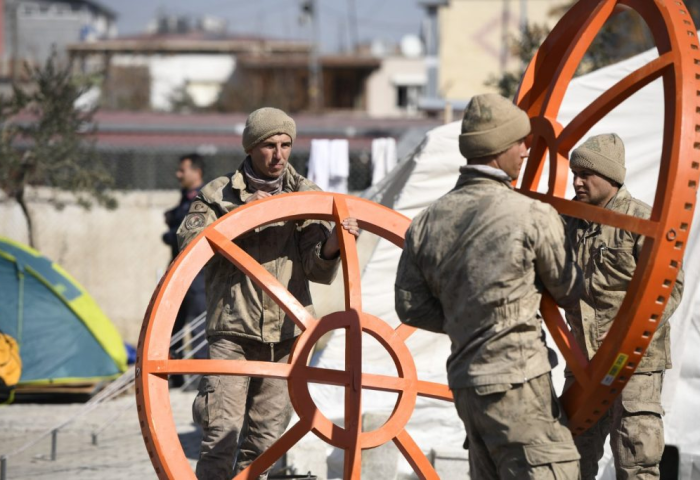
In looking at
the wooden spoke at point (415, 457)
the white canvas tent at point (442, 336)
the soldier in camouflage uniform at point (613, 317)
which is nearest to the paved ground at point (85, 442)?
the white canvas tent at point (442, 336)

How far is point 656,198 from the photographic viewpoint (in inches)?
139

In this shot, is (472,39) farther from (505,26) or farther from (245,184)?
(245,184)

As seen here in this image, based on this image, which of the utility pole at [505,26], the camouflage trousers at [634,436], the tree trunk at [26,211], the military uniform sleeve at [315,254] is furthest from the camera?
the utility pole at [505,26]

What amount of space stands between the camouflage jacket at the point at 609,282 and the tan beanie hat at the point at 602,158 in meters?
0.12

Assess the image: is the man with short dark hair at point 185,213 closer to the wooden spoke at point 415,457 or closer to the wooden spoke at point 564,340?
the wooden spoke at point 415,457

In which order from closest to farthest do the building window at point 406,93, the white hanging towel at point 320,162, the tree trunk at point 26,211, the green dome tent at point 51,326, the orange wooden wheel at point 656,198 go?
the orange wooden wheel at point 656,198
the green dome tent at point 51,326
the white hanging towel at point 320,162
the tree trunk at point 26,211
the building window at point 406,93

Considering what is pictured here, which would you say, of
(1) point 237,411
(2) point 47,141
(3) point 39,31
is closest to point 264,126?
(1) point 237,411

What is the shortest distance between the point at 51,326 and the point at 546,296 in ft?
21.8

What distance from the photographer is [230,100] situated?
129 feet

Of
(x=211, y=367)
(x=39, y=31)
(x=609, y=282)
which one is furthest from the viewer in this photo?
(x=39, y=31)

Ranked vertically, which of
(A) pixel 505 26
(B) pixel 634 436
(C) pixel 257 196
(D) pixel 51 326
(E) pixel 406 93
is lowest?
(D) pixel 51 326

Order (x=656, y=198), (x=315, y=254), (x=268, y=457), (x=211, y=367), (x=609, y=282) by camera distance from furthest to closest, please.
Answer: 1. (x=315, y=254)
2. (x=609, y=282)
3. (x=268, y=457)
4. (x=211, y=367)
5. (x=656, y=198)

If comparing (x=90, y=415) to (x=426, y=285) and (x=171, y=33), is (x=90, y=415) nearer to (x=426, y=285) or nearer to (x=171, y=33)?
(x=426, y=285)

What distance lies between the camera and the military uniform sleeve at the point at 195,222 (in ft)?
15.7
